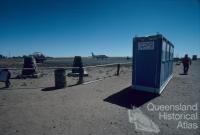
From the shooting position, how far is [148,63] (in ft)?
29.8

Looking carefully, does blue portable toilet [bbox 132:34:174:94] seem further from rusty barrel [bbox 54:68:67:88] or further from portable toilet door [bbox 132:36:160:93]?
rusty barrel [bbox 54:68:67:88]

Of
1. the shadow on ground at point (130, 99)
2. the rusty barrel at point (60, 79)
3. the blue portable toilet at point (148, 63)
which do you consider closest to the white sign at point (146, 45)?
the blue portable toilet at point (148, 63)

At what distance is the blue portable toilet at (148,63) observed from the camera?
28.6 feet

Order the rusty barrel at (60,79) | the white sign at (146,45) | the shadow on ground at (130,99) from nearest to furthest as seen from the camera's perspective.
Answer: the shadow on ground at (130,99) → the white sign at (146,45) → the rusty barrel at (60,79)

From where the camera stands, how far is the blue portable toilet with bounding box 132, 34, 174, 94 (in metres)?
8.70

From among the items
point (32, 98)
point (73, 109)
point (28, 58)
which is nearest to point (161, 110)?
point (73, 109)

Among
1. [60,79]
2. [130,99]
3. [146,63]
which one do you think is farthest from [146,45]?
[60,79]

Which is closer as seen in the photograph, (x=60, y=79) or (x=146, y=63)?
(x=146, y=63)

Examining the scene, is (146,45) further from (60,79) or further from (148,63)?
(60,79)

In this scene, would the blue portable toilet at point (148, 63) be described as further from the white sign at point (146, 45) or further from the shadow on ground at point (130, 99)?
the shadow on ground at point (130, 99)

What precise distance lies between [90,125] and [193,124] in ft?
10.6

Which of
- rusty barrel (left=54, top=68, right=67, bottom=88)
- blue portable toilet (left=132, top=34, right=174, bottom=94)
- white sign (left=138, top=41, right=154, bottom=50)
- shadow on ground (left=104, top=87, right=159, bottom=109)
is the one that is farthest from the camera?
rusty barrel (left=54, top=68, right=67, bottom=88)

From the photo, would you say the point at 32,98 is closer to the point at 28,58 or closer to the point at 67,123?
the point at 67,123

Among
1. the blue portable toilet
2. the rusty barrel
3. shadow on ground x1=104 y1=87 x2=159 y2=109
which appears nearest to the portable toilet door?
the blue portable toilet
